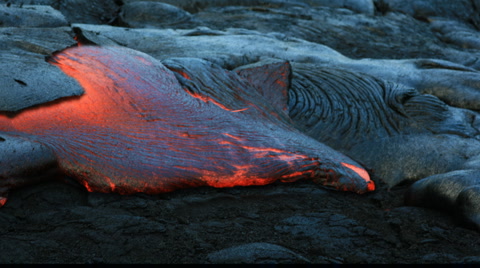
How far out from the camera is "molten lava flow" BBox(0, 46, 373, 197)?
3047 millimetres

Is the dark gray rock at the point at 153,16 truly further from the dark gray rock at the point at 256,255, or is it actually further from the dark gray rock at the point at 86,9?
the dark gray rock at the point at 256,255

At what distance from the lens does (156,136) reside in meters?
3.28

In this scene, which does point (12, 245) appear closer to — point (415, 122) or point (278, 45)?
point (415, 122)

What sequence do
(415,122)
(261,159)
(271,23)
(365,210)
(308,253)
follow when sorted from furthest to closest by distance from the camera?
1. (271,23)
2. (415,122)
3. (261,159)
4. (365,210)
5. (308,253)

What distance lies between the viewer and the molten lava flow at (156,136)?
3.05m

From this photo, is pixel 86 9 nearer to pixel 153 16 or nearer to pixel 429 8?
pixel 153 16

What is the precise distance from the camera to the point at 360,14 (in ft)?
27.3

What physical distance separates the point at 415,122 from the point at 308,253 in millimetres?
2283

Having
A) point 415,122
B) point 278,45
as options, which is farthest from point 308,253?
point 278,45

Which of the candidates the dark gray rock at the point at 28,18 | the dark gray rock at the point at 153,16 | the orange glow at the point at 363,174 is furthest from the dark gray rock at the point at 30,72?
the dark gray rock at the point at 153,16

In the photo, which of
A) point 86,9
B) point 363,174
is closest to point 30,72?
point 363,174

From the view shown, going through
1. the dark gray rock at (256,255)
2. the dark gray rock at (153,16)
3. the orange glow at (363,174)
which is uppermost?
the dark gray rock at (153,16)

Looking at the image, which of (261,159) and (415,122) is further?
(415,122)

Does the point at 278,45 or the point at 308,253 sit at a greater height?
the point at 278,45
